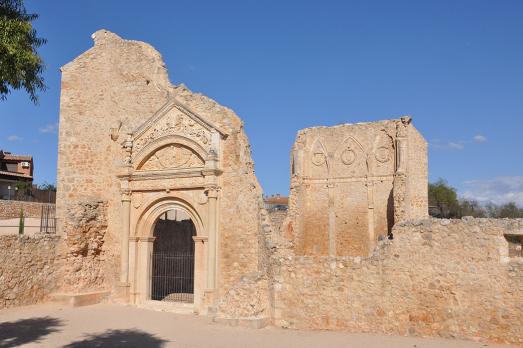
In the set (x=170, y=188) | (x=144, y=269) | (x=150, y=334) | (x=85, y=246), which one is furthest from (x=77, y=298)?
(x=150, y=334)

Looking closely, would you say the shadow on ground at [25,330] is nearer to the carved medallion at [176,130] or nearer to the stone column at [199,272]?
the stone column at [199,272]

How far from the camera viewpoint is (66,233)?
13.9m

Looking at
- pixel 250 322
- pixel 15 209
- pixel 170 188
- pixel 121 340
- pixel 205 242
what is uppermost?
pixel 15 209

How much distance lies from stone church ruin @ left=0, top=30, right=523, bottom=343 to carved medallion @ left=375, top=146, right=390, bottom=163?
316 cm

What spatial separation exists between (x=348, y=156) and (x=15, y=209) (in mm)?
15815

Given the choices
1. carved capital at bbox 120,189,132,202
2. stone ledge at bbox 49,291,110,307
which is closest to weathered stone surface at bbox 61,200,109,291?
stone ledge at bbox 49,291,110,307

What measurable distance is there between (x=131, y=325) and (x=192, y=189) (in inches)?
147

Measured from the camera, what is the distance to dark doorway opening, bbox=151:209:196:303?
1544 centimetres

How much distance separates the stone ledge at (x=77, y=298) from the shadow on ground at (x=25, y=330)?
A: 5.50 ft

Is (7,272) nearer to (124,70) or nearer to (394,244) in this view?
(124,70)

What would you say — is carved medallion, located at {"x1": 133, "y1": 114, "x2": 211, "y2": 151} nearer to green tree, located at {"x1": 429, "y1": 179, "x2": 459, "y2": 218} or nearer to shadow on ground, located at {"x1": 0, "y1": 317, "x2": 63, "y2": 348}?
shadow on ground, located at {"x1": 0, "y1": 317, "x2": 63, "y2": 348}

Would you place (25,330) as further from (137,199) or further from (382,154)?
(382,154)

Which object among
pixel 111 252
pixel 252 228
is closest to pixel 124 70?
pixel 111 252

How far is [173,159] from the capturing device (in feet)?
45.6
